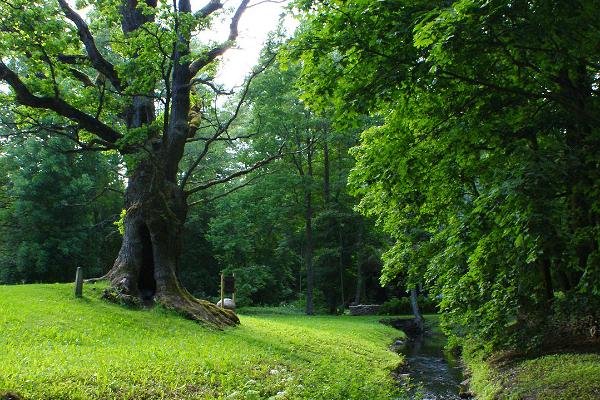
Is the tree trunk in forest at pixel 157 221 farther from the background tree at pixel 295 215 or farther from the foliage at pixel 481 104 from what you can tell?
the background tree at pixel 295 215

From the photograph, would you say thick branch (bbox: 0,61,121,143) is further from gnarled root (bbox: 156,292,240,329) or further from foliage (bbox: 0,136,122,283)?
foliage (bbox: 0,136,122,283)

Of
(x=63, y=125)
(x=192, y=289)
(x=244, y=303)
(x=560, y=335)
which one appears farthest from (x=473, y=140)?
(x=192, y=289)

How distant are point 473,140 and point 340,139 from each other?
27164mm

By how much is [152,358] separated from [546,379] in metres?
7.25

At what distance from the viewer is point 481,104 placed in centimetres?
691

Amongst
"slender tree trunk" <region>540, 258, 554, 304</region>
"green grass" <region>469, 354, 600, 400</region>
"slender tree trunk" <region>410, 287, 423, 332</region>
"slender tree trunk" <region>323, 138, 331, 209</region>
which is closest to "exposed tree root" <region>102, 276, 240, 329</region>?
"green grass" <region>469, 354, 600, 400</region>

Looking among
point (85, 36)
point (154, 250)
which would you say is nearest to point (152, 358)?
point (154, 250)

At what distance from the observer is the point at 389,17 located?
6.16 meters

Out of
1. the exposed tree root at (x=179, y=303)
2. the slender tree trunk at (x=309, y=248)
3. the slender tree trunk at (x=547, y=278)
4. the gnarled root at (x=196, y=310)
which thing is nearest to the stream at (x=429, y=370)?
the slender tree trunk at (x=547, y=278)

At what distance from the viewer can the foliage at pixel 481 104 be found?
214 inches

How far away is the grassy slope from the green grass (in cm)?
223

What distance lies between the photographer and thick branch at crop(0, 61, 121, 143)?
13.1 m

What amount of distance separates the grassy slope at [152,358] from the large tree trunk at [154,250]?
0.78 metres

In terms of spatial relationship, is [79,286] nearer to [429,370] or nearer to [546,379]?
[429,370]
